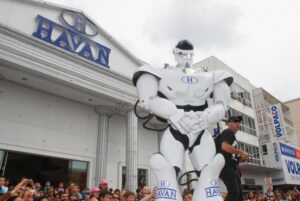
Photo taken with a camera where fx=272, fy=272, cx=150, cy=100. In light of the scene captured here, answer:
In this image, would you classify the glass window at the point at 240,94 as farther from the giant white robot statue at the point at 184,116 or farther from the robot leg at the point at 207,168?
the robot leg at the point at 207,168

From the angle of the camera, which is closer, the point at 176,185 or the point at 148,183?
the point at 176,185

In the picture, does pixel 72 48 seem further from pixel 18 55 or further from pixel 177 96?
pixel 177 96

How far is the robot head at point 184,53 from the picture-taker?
3.38m

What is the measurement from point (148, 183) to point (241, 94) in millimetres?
11556

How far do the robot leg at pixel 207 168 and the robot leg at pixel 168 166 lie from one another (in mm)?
169

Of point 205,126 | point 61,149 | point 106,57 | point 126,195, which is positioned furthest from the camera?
point 106,57

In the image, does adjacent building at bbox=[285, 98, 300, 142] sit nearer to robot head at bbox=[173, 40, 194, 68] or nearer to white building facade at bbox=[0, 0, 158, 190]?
white building facade at bbox=[0, 0, 158, 190]

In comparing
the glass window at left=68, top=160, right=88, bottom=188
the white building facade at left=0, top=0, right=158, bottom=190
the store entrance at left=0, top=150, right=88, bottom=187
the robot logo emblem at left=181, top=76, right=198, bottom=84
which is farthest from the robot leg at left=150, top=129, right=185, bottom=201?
the glass window at left=68, top=160, right=88, bottom=188

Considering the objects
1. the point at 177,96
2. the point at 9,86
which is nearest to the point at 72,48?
the point at 9,86

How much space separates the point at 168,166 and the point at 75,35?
9357mm

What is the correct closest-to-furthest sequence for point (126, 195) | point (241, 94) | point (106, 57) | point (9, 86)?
1. point (126, 195)
2. point (9, 86)
3. point (106, 57)
4. point (241, 94)

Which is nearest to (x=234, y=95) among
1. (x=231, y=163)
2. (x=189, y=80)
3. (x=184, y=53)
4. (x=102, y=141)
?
(x=102, y=141)

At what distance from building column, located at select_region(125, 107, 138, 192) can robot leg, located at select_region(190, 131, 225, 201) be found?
8.49m

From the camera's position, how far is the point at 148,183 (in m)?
14.1
